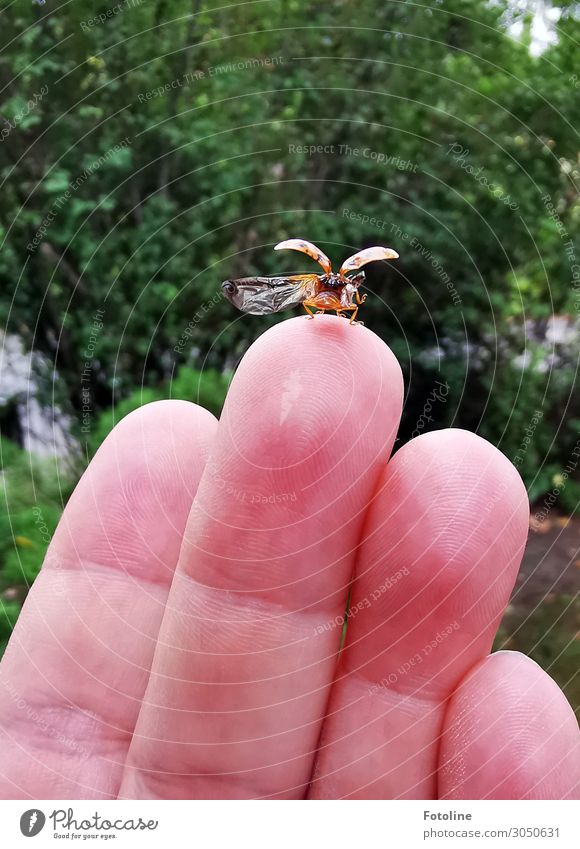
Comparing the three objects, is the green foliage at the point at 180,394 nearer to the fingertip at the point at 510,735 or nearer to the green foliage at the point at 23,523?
the green foliage at the point at 23,523

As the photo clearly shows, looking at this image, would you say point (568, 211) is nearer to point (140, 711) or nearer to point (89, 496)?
point (89, 496)

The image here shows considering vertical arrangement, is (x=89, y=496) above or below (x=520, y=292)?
below

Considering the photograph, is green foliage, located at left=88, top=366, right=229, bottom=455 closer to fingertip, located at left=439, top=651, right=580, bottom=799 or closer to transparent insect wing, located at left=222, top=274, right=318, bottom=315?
transparent insect wing, located at left=222, top=274, right=318, bottom=315

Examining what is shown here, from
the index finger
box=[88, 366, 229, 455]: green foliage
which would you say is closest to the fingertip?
the index finger

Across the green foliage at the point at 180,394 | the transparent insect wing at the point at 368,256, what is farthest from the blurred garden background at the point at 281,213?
the transparent insect wing at the point at 368,256

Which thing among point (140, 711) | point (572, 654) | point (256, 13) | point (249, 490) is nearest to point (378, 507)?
point (249, 490)

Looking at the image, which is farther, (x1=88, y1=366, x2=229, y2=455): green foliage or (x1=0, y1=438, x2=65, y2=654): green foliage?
(x1=88, y1=366, x2=229, y2=455): green foliage

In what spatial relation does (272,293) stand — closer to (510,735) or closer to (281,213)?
(510,735)
